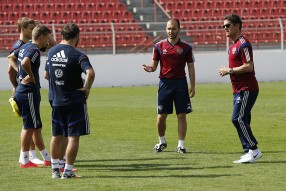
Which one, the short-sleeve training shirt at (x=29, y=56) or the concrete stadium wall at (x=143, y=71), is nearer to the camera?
the short-sleeve training shirt at (x=29, y=56)

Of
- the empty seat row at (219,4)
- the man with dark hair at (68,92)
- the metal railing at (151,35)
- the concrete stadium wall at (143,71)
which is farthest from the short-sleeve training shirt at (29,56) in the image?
the empty seat row at (219,4)

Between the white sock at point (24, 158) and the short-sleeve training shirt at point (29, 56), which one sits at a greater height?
the short-sleeve training shirt at point (29, 56)

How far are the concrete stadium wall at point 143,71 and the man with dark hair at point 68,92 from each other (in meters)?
18.1

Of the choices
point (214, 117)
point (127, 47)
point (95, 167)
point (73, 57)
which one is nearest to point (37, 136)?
point (95, 167)

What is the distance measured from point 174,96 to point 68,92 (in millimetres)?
3173

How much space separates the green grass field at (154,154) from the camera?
9383 millimetres

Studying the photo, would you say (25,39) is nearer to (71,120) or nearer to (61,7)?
(71,120)

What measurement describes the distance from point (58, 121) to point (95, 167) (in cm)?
125

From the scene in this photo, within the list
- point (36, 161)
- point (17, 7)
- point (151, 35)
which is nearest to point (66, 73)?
point (36, 161)

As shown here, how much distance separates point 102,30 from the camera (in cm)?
2995

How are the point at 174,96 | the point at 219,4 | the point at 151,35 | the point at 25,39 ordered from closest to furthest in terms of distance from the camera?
1. the point at 25,39
2. the point at 174,96
3. the point at 151,35
4. the point at 219,4

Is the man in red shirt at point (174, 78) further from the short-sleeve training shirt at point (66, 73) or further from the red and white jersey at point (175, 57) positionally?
the short-sleeve training shirt at point (66, 73)

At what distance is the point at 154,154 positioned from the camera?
12.1 meters

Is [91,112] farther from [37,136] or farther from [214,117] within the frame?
[37,136]
